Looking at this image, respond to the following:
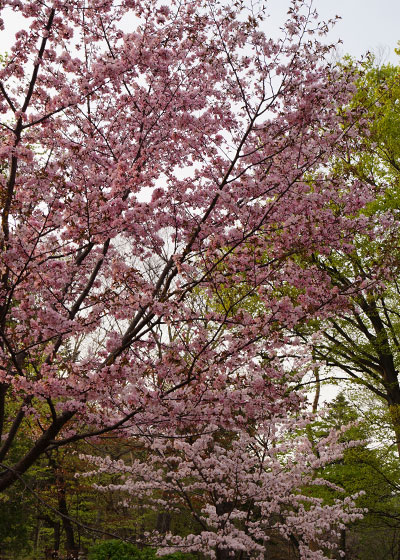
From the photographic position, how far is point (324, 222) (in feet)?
17.1

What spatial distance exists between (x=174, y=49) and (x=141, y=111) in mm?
854

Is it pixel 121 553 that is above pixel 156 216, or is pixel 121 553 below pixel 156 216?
below

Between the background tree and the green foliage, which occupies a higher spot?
the background tree

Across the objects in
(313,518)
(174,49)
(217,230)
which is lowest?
(313,518)

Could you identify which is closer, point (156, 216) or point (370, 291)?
point (156, 216)

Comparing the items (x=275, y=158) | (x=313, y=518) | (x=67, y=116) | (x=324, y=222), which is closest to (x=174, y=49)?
(x=67, y=116)

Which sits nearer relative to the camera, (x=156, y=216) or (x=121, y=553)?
(x=156, y=216)

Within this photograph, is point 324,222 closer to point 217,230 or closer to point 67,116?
point 217,230

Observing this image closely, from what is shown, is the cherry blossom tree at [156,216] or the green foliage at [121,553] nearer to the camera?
the cherry blossom tree at [156,216]

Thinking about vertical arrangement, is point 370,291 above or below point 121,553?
above

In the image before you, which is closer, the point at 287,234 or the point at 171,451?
the point at 287,234

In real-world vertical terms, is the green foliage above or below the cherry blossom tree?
below

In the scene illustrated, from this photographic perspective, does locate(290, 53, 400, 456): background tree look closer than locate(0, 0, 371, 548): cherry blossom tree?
No

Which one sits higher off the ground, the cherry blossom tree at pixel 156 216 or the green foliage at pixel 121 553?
the cherry blossom tree at pixel 156 216
